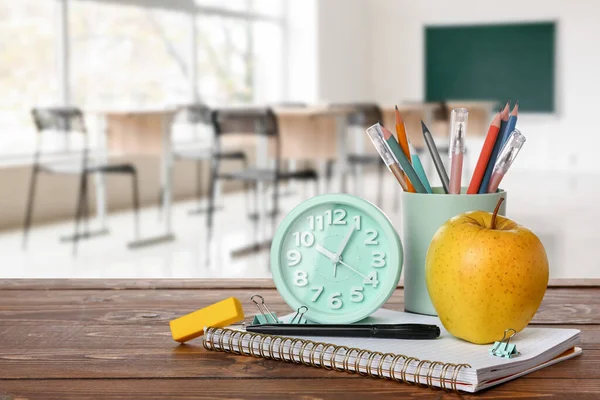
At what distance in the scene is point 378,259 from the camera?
81 cm

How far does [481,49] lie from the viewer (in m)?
10.3

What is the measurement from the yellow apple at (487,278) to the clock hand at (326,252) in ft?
0.38

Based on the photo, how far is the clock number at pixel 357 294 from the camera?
81cm

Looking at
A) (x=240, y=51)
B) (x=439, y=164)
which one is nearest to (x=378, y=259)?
(x=439, y=164)

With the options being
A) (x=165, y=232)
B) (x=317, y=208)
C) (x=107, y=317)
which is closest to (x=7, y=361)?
(x=107, y=317)

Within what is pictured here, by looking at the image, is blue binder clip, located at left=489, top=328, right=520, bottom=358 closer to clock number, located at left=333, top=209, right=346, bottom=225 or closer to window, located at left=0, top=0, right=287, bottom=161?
clock number, located at left=333, top=209, right=346, bottom=225

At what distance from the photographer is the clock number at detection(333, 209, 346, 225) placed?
0.83 m

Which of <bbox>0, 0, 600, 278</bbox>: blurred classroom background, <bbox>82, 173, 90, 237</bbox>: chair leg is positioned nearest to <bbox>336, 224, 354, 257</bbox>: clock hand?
<bbox>0, 0, 600, 278</bbox>: blurred classroom background

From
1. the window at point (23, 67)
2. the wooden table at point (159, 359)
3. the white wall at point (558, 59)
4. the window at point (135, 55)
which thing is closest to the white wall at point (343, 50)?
the white wall at point (558, 59)

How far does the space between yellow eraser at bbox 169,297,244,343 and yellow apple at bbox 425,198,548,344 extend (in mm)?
171

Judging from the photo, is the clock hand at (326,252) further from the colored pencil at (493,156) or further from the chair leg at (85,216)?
the chair leg at (85,216)

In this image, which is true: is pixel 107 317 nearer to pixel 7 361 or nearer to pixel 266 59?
pixel 7 361

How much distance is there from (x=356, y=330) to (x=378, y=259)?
0.08m

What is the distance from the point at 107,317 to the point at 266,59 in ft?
28.1
